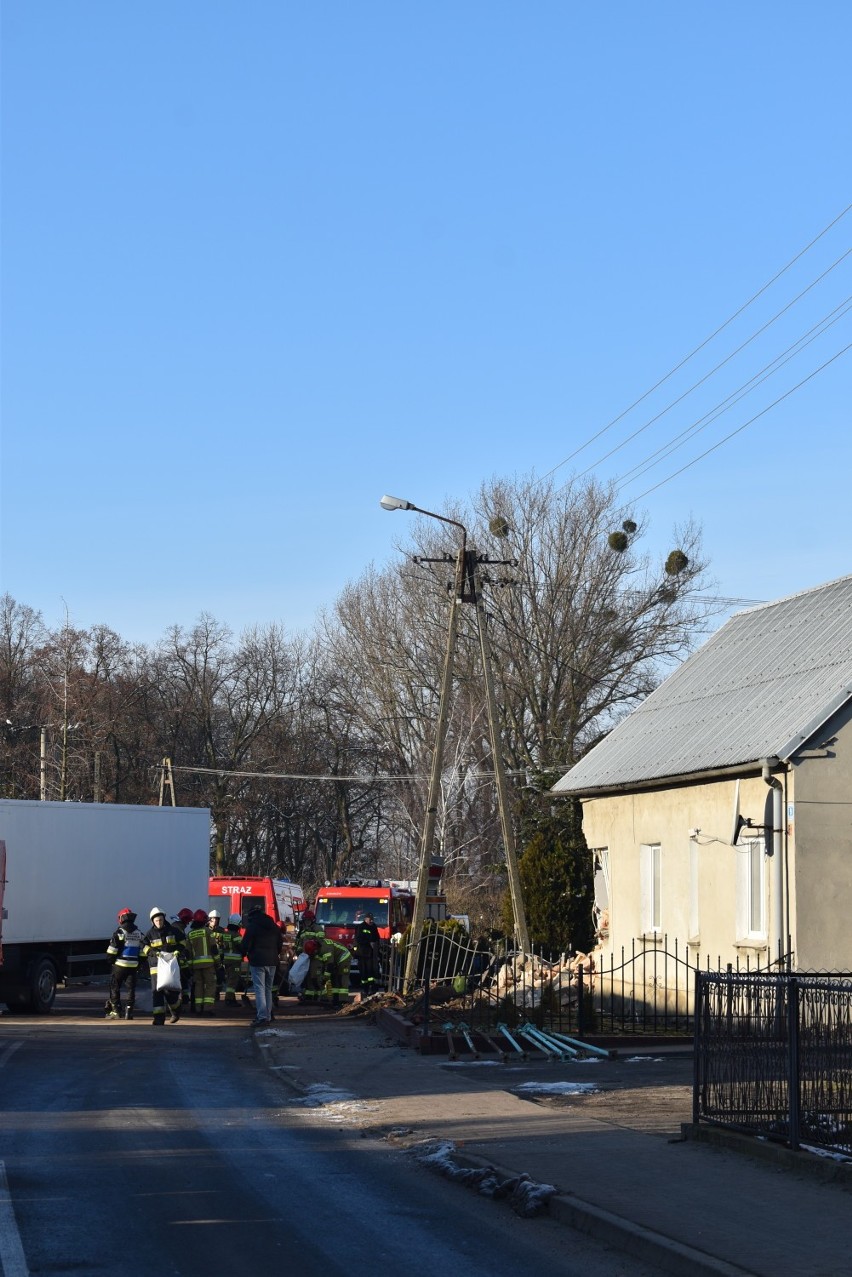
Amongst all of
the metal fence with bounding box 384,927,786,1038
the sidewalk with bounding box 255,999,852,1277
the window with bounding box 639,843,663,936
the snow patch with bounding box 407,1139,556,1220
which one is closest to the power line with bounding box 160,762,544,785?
the metal fence with bounding box 384,927,786,1038

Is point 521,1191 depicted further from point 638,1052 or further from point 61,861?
point 61,861

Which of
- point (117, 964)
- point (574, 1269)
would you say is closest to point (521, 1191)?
point (574, 1269)

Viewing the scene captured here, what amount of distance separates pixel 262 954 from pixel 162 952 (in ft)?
5.95

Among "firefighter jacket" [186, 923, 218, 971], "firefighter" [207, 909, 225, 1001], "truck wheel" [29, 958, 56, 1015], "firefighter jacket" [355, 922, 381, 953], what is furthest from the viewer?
"firefighter jacket" [355, 922, 381, 953]

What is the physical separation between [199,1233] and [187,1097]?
21.1 ft

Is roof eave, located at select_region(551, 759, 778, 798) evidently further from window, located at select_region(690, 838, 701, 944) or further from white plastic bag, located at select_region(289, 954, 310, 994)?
white plastic bag, located at select_region(289, 954, 310, 994)

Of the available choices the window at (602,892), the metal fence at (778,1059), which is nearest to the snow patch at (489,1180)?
A: the metal fence at (778,1059)

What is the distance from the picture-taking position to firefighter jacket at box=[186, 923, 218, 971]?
25.7m

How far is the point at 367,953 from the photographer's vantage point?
3200 centimetres

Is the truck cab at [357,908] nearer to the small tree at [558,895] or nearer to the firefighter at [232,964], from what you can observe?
the small tree at [558,895]

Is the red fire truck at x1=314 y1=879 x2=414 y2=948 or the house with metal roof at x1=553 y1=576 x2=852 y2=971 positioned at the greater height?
the house with metal roof at x1=553 y1=576 x2=852 y2=971

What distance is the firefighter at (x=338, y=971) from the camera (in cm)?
2748

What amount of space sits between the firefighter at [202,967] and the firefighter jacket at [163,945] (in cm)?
72

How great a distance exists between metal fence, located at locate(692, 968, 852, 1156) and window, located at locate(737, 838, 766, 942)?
375 inches
